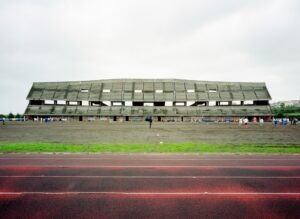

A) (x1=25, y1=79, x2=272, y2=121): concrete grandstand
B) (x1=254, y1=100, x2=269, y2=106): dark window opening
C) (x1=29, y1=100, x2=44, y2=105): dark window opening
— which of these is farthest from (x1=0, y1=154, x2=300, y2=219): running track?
(x1=29, y1=100, x2=44, y2=105): dark window opening

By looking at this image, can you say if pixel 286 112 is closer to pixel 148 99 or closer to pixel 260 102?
pixel 260 102

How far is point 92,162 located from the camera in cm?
1053

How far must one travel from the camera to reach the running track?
5.12 meters

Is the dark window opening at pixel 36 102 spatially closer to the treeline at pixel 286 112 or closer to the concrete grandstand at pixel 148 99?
the concrete grandstand at pixel 148 99

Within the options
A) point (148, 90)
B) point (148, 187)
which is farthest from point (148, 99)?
point (148, 187)

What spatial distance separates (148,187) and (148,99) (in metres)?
52.6

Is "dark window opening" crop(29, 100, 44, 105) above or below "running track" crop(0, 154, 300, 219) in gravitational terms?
above

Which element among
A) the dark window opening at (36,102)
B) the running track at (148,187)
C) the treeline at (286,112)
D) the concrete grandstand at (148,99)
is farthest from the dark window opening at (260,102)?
the dark window opening at (36,102)

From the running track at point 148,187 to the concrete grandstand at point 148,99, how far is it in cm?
4482

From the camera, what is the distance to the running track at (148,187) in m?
5.12

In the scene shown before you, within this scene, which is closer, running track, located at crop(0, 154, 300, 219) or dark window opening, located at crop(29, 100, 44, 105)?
running track, located at crop(0, 154, 300, 219)

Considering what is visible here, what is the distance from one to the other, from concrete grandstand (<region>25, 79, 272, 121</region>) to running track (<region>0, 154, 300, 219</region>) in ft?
147

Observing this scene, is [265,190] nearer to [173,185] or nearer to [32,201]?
[173,185]

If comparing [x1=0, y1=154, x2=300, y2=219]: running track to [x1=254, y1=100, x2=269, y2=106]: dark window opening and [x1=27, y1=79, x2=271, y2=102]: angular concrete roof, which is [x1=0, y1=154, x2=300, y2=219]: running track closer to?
[x1=27, y1=79, x2=271, y2=102]: angular concrete roof
